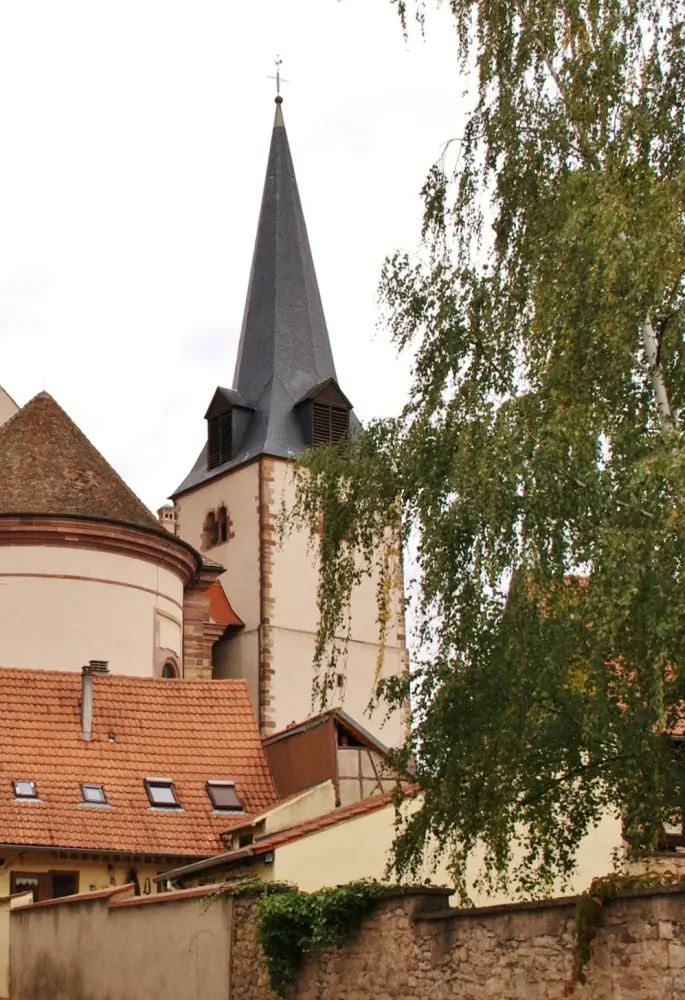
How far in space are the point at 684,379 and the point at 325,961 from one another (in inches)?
236

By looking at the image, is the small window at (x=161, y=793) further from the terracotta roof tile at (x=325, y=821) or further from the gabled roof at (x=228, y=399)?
the gabled roof at (x=228, y=399)

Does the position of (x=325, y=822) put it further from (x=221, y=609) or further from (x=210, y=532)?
(x=210, y=532)

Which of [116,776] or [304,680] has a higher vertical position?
[304,680]

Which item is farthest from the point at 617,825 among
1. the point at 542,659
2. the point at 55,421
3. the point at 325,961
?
the point at 55,421

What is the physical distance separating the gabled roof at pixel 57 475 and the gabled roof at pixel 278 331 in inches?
433

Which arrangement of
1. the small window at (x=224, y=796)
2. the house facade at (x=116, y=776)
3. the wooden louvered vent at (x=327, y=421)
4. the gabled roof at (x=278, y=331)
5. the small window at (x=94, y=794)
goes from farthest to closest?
the gabled roof at (x=278, y=331) → the wooden louvered vent at (x=327, y=421) → the small window at (x=224, y=796) → the small window at (x=94, y=794) → the house facade at (x=116, y=776)

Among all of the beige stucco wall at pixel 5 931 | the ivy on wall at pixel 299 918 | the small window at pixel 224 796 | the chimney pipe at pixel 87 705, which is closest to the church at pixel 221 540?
the small window at pixel 224 796

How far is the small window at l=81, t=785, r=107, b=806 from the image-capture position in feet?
77.8

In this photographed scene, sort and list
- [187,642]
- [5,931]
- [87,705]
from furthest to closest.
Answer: [187,642] → [87,705] → [5,931]

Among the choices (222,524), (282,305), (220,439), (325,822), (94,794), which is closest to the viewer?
(325,822)

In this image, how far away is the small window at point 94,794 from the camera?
77.8 ft

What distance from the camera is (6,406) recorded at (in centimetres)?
4075

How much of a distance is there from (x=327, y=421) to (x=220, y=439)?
3.87 metres

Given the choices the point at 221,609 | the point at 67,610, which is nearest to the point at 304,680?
the point at 221,609
